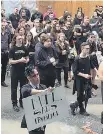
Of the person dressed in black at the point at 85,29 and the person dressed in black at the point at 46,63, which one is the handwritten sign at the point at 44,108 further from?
the person dressed in black at the point at 85,29

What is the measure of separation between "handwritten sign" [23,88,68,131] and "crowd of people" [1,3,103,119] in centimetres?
36

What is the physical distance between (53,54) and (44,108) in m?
4.05

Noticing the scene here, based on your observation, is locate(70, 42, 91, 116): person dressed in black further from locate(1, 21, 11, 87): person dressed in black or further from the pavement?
locate(1, 21, 11, 87): person dressed in black

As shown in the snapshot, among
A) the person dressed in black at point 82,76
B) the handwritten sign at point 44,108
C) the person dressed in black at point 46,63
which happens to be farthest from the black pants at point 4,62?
the handwritten sign at point 44,108

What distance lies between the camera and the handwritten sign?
6.04m

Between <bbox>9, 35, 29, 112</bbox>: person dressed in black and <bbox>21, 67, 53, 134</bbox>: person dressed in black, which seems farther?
<bbox>9, 35, 29, 112</bbox>: person dressed in black

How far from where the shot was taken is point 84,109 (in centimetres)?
997

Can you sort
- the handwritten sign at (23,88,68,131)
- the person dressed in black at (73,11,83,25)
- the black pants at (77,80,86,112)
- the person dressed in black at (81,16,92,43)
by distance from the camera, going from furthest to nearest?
the person dressed in black at (73,11,83,25) → the person dressed in black at (81,16,92,43) → the black pants at (77,80,86,112) → the handwritten sign at (23,88,68,131)

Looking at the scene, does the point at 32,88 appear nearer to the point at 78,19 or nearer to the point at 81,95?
the point at 81,95

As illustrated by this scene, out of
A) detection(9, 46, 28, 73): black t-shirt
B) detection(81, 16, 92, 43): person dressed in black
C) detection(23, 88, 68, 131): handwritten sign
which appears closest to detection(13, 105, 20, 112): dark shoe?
detection(9, 46, 28, 73): black t-shirt

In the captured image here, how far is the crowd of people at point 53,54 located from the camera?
9773mm

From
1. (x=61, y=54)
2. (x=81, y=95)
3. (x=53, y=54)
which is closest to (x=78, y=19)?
(x=61, y=54)

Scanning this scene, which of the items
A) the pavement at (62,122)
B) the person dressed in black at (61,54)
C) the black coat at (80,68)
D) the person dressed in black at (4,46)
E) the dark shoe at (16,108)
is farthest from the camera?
the person dressed in black at (4,46)

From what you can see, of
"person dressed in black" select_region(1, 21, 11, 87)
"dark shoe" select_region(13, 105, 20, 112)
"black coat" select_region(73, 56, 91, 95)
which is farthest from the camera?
"person dressed in black" select_region(1, 21, 11, 87)
